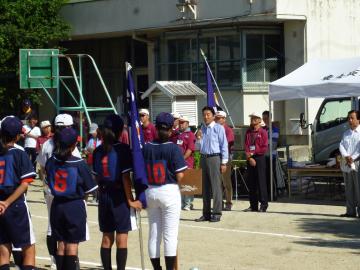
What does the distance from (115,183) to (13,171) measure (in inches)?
45.0

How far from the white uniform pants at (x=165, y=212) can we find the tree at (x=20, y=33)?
20.4 metres

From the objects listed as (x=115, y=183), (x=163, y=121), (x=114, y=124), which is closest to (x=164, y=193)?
(x=115, y=183)

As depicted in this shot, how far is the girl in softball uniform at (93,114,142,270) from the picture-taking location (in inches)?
373

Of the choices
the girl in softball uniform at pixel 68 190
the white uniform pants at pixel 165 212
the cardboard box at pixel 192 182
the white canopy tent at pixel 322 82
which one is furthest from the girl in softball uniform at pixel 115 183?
the white canopy tent at pixel 322 82

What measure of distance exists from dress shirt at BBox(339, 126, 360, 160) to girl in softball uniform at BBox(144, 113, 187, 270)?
6.40m

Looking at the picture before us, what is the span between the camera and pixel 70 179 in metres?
8.73

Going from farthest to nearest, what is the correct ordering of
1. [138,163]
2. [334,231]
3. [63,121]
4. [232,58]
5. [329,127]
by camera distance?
Result: [232,58] < [329,127] < [334,231] < [63,121] < [138,163]

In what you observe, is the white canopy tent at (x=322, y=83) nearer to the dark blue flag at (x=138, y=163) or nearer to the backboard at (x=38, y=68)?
the dark blue flag at (x=138, y=163)

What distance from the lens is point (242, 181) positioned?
1881cm

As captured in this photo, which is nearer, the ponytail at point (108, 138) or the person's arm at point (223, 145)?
the ponytail at point (108, 138)

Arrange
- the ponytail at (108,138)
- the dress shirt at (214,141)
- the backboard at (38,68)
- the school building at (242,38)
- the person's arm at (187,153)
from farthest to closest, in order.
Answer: the school building at (242,38), the backboard at (38,68), the person's arm at (187,153), the dress shirt at (214,141), the ponytail at (108,138)

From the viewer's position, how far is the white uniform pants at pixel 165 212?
9.53 metres

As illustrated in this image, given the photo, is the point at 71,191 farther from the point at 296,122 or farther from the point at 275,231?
the point at 296,122

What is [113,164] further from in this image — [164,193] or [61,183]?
[61,183]
